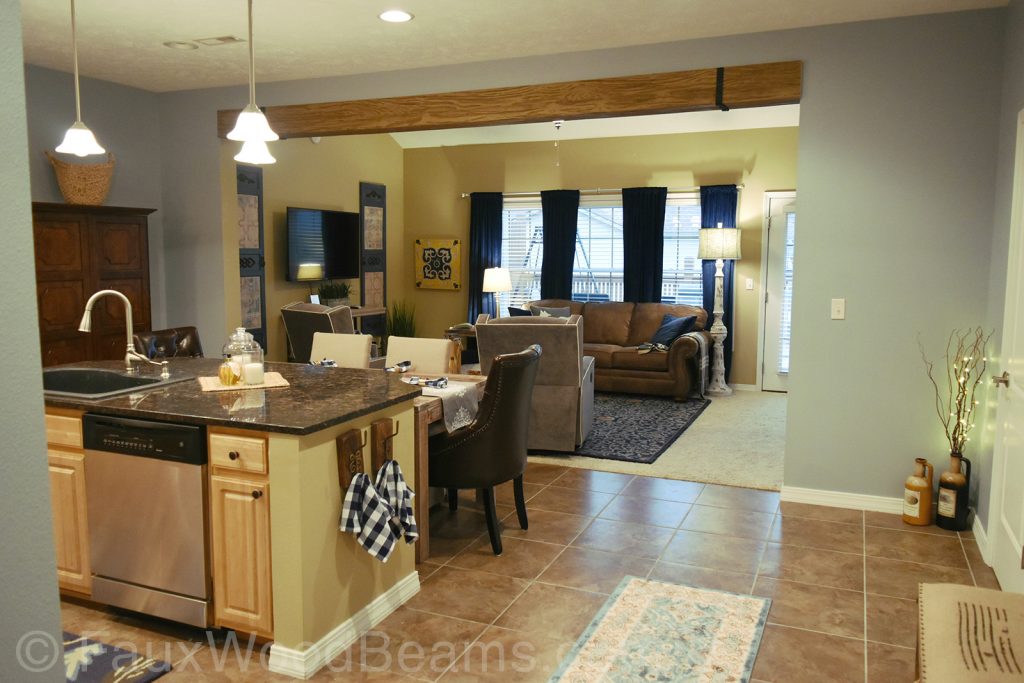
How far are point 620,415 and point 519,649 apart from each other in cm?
420

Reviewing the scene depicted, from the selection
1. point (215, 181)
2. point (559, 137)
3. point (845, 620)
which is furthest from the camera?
point (559, 137)

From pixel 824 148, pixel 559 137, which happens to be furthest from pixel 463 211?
pixel 824 148

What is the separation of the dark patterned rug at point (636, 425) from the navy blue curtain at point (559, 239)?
1.56 meters

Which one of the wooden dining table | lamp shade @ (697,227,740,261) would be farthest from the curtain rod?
the wooden dining table

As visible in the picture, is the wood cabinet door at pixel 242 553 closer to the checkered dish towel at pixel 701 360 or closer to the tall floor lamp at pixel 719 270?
the checkered dish towel at pixel 701 360

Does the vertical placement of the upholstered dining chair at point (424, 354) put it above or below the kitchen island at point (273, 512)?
above

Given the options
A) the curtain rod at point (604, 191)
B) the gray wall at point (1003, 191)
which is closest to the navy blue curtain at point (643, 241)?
the curtain rod at point (604, 191)

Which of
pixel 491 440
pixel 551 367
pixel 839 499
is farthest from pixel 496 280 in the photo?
pixel 491 440

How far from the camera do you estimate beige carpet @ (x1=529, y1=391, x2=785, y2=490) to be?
504cm

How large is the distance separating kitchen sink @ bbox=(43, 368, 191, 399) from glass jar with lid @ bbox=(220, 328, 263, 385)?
25 cm

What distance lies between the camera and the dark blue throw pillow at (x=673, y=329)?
7.75 m

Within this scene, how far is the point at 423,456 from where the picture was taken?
11.4 ft

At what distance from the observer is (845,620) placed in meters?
3.06

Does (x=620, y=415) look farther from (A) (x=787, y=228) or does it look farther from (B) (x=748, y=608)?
(B) (x=748, y=608)
